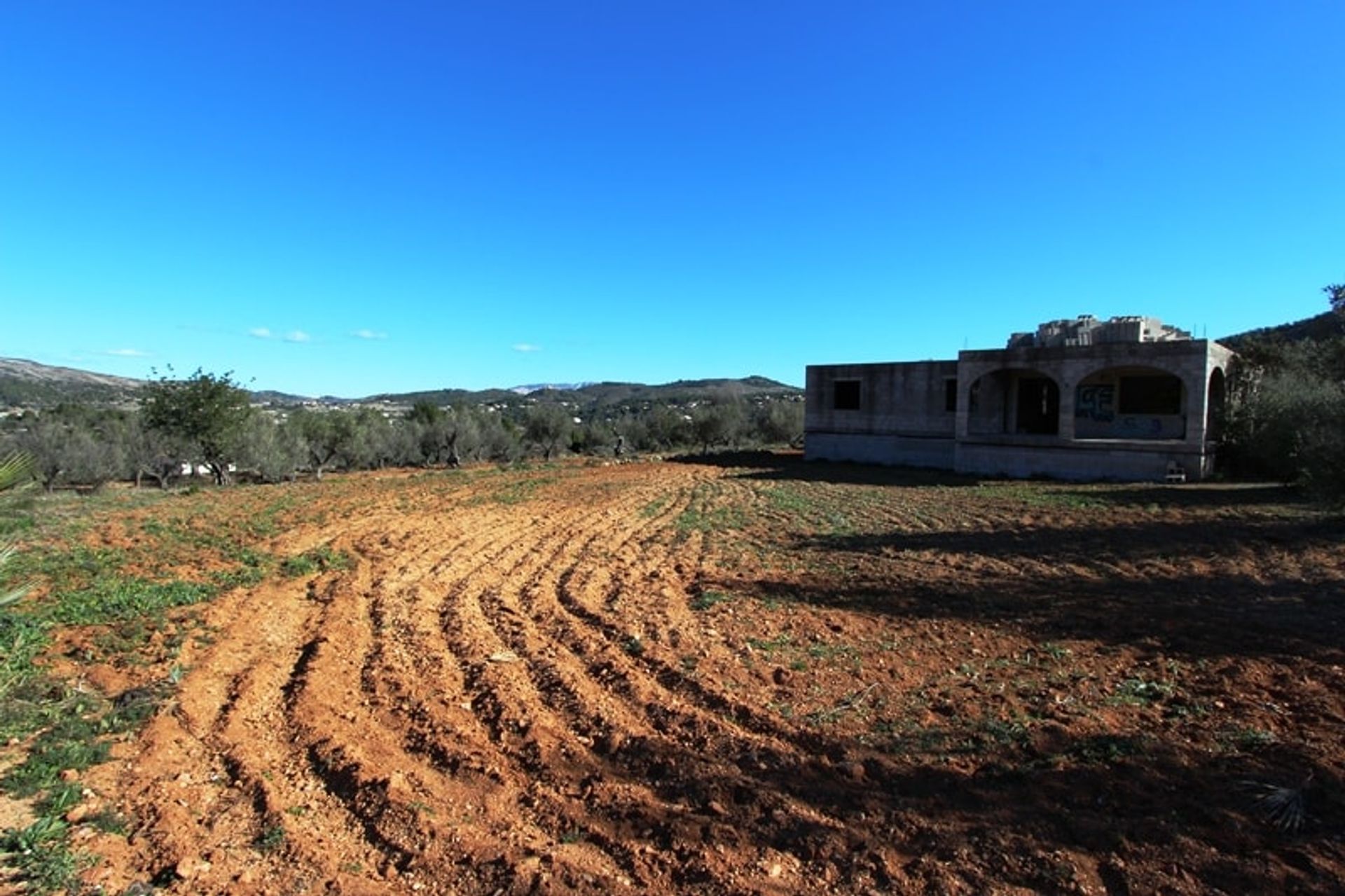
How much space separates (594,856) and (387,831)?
42.8 inches

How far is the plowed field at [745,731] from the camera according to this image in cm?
329

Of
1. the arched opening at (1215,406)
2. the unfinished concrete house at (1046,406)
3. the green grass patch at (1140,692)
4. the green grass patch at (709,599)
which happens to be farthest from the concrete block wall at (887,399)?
the green grass patch at (1140,692)

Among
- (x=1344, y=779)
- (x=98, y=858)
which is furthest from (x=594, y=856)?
(x=1344, y=779)

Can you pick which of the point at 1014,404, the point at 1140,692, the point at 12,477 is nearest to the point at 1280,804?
the point at 1140,692

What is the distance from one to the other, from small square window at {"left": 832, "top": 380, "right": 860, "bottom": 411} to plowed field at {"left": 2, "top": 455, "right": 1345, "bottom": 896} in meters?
21.6

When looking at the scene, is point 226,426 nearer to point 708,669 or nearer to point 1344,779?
point 708,669

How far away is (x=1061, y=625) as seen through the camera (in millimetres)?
7035

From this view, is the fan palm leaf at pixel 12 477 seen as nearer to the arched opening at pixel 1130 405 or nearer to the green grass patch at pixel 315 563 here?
the green grass patch at pixel 315 563

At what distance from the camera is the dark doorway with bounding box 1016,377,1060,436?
2841cm

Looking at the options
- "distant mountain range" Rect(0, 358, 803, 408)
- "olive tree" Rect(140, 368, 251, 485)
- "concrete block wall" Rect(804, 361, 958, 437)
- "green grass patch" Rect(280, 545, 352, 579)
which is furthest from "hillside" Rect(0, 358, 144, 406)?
"green grass patch" Rect(280, 545, 352, 579)

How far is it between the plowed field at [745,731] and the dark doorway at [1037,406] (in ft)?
64.3

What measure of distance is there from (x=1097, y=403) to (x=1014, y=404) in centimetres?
293

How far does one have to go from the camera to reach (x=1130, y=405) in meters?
25.7

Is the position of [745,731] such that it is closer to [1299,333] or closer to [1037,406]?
[1037,406]
